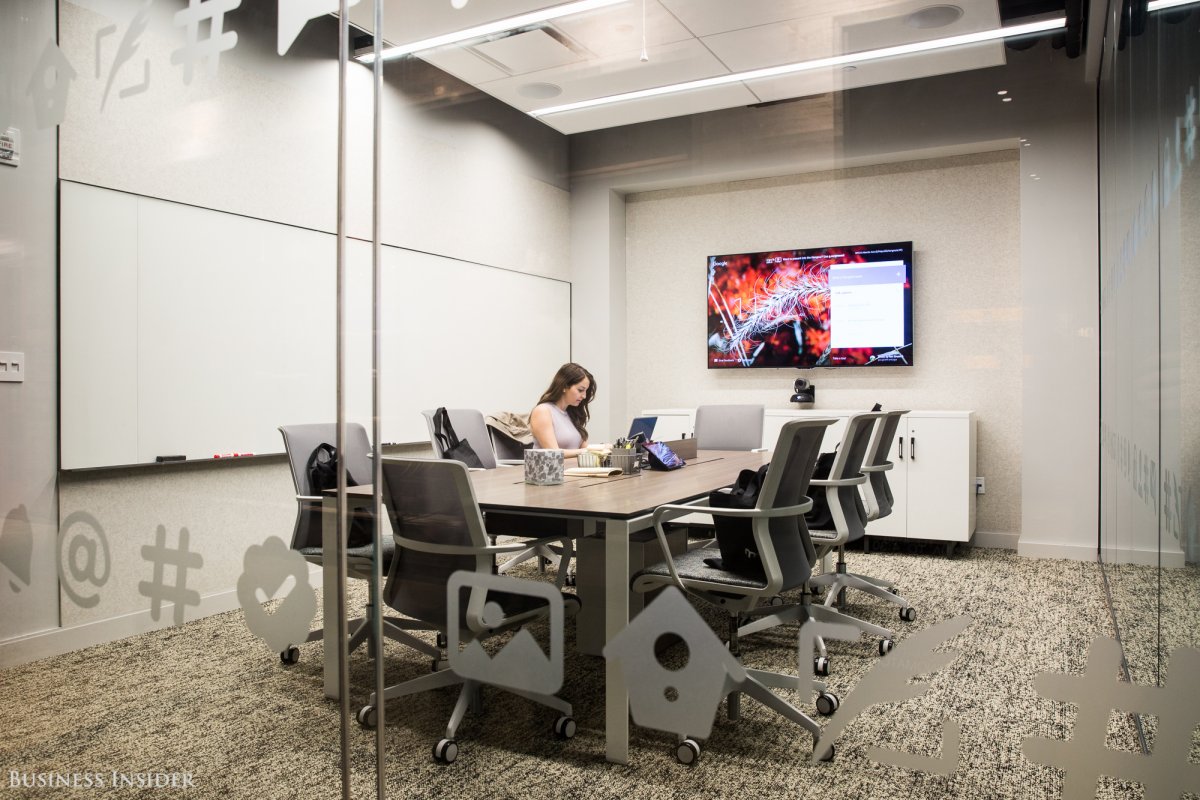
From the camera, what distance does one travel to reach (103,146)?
256cm

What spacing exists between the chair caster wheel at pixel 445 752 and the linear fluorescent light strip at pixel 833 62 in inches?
74.8

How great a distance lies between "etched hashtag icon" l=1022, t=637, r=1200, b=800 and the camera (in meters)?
1.28

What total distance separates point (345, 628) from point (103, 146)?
1.72 meters

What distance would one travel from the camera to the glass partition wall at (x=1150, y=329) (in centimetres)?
132

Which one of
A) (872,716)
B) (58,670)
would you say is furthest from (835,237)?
(58,670)

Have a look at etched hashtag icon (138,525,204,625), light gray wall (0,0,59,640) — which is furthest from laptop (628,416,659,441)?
light gray wall (0,0,59,640)

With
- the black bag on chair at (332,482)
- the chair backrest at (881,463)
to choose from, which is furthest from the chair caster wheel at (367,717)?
the chair backrest at (881,463)

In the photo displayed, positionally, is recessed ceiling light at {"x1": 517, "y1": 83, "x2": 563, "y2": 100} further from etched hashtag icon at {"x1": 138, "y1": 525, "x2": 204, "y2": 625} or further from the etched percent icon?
etched hashtag icon at {"x1": 138, "y1": 525, "x2": 204, "y2": 625}

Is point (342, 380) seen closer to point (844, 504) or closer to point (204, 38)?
point (204, 38)

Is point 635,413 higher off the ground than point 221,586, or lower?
higher

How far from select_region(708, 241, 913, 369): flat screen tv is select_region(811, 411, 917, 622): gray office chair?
25 cm

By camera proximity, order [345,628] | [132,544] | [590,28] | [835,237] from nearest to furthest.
A: 1. [835,237]
2. [590,28]
3. [345,628]
4. [132,544]

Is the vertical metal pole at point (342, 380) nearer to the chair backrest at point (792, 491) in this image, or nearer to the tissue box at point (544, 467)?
the tissue box at point (544, 467)

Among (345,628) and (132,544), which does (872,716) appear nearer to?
(345,628)
